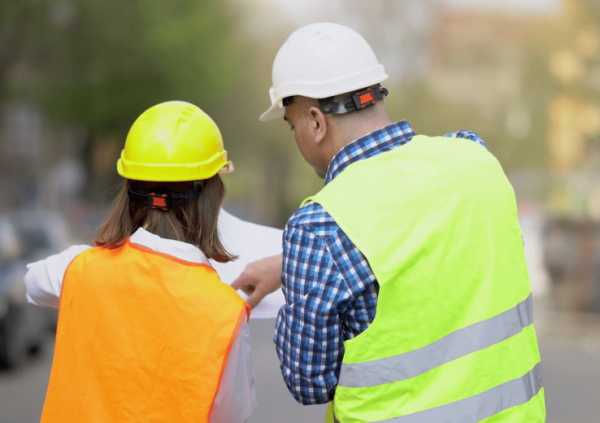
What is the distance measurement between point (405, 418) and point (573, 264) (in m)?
10.8

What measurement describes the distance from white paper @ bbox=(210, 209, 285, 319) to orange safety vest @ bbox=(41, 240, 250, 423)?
600mm

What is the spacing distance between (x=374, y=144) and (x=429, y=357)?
25.4 inches

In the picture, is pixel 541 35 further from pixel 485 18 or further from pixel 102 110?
pixel 102 110

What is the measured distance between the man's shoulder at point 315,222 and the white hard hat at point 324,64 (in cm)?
43

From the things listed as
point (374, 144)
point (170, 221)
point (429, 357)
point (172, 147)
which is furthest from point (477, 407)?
point (172, 147)

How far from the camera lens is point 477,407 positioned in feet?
5.96

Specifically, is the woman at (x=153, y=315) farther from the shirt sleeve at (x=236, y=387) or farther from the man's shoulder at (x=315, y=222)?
the man's shoulder at (x=315, y=222)

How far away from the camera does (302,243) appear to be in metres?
1.84

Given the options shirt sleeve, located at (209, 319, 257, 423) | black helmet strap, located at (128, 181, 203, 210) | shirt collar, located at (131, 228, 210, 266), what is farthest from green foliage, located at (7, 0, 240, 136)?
shirt sleeve, located at (209, 319, 257, 423)

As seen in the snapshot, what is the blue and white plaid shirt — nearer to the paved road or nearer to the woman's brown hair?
the woman's brown hair

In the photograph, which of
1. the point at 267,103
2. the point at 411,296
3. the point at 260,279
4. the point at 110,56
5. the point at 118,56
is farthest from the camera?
the point at 267,103

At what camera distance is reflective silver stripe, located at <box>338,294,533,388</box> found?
180cm

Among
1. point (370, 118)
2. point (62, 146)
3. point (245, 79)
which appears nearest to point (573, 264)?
point (370, 118)

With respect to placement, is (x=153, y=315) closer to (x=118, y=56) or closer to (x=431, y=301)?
(x=431, y=301)
